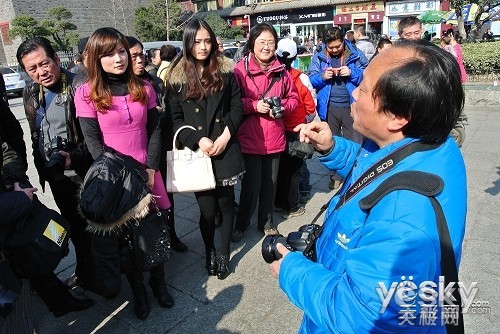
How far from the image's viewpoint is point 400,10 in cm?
2789

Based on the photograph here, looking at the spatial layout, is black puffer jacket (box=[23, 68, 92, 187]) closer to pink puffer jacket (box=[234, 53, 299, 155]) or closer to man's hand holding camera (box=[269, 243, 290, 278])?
pink puffer jacket (box=[234, 53, 299, 155])

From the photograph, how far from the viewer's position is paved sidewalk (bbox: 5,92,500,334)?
245cm

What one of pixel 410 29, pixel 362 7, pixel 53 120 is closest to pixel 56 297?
pixel 53 120

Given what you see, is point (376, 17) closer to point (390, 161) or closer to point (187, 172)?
point (187, 172)

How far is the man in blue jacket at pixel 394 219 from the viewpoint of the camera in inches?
36.5

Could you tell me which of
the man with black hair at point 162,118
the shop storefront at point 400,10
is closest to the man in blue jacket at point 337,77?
the man with black hair at point 162,118

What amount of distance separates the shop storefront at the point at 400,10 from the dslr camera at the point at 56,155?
27.4 meters

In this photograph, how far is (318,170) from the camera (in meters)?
5.36

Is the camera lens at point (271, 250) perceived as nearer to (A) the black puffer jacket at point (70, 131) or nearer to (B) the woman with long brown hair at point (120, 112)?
(B) the woman with long brown hair at point (120, 112)

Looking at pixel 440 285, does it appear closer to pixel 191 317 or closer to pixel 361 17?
pixel 191 317

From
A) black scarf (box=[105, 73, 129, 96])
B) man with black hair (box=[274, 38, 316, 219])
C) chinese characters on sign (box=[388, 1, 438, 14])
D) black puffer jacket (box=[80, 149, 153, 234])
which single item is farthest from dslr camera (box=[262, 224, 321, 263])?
chinese characters on sign (box=[388, 1, 438, 14])

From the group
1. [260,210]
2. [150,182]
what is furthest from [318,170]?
[150,182]

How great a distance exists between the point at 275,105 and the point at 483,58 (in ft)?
29.2

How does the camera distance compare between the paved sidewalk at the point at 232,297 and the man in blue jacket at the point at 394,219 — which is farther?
the paved sidewalk at the point at 232,297
